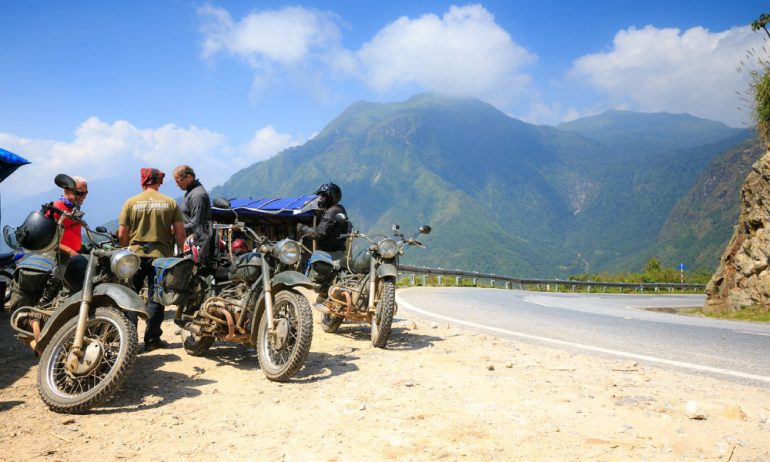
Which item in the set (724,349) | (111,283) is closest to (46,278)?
(111,283)

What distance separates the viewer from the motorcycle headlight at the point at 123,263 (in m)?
4.31

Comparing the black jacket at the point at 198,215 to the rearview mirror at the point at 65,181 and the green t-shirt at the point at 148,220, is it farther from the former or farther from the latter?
the rearview mirror at the point at 65,181

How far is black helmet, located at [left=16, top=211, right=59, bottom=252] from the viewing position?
4.68m

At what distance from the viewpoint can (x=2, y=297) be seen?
8500mm

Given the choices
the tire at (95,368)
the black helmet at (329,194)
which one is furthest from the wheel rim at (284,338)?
the black helmet at (329,194)

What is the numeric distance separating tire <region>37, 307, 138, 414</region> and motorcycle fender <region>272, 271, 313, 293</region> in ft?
4.32

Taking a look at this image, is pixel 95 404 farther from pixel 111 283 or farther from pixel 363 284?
pixel 363 284

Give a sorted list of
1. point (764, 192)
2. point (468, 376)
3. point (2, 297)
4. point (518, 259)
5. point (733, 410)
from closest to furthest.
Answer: point (733, 410)
point (468, 376)
point (2, 297)
point (764, 192)
point (518, 259)

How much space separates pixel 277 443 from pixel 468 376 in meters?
2.19

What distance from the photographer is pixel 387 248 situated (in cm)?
675

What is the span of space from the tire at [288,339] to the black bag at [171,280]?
1.04 metres

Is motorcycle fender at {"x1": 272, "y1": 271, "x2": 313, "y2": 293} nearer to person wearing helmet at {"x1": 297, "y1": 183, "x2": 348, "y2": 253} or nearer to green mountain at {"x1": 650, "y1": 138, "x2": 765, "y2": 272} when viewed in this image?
person wearing helmet at {"x1": 297, "y1": 183, "x2": 348, "y2": 253}

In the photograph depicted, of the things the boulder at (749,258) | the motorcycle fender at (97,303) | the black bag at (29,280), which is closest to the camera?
the motorcycle fender at (97,303)

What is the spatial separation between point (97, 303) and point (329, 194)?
3586 millimetres
